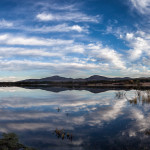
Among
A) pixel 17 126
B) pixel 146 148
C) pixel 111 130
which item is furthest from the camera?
pixel 17 126

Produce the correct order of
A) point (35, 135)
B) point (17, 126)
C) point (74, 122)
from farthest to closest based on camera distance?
point (74, 122) < point (17, 126) < point (35, 135)

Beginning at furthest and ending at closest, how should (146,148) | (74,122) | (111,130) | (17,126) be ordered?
(74,122)
(17,126)
(111,130)
(146,148)

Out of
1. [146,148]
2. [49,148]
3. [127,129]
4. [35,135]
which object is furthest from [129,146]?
[35,135]

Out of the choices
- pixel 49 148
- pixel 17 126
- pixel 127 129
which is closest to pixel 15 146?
pixel 49 148

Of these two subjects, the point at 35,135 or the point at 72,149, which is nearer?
the point at 72,149

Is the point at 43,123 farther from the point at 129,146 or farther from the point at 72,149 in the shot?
the point at 129,146

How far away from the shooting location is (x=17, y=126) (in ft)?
42.5

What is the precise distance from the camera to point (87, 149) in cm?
860

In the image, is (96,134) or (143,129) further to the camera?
(143,129)

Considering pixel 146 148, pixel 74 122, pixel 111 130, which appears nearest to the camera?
pixel 146 148

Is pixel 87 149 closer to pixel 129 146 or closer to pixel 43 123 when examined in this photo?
pixel 129 146

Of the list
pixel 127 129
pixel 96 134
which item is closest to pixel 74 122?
pixel 96 134

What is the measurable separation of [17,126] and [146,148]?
945 cm

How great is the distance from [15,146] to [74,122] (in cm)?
630
